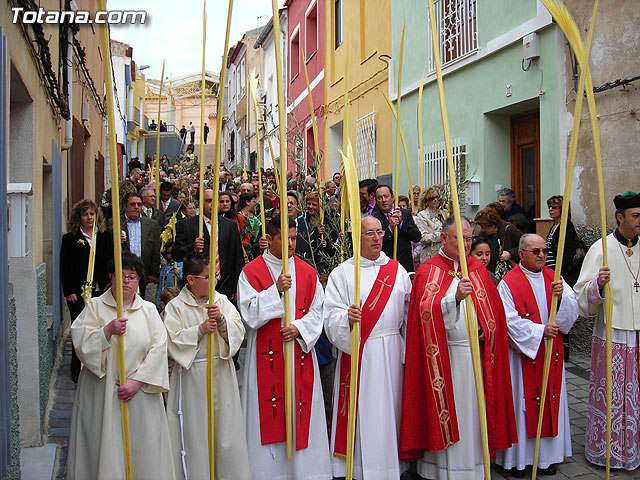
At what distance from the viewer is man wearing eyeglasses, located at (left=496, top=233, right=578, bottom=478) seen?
4391 millimetres

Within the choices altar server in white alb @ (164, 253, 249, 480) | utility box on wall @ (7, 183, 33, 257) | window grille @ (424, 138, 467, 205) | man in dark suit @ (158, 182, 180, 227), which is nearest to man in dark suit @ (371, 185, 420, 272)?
altar server in white alb @ (164, 253, 249, 480)

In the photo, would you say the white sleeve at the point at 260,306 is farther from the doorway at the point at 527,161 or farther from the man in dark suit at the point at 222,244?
the doorway at the point at 527,161

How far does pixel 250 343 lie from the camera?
421cm

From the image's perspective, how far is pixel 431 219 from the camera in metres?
6.42

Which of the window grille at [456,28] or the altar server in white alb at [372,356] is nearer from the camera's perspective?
the altar server in white alb at [372,356]

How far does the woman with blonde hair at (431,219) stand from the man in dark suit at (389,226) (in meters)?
0.31

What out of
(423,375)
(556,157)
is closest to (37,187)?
(423,375)

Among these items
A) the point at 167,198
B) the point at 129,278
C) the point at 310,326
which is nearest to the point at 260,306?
the point at 310,326

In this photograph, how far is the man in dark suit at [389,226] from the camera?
5871 millimetres

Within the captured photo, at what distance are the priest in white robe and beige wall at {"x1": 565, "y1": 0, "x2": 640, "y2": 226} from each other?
5.00 metres

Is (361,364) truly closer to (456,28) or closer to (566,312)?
(566,312)

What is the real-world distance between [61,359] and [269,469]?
138 inches

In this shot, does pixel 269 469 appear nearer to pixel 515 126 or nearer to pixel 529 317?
pixel 529 317

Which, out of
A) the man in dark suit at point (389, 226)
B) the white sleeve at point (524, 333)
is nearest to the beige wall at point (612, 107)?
the man in dark suit at point (389, 226)
